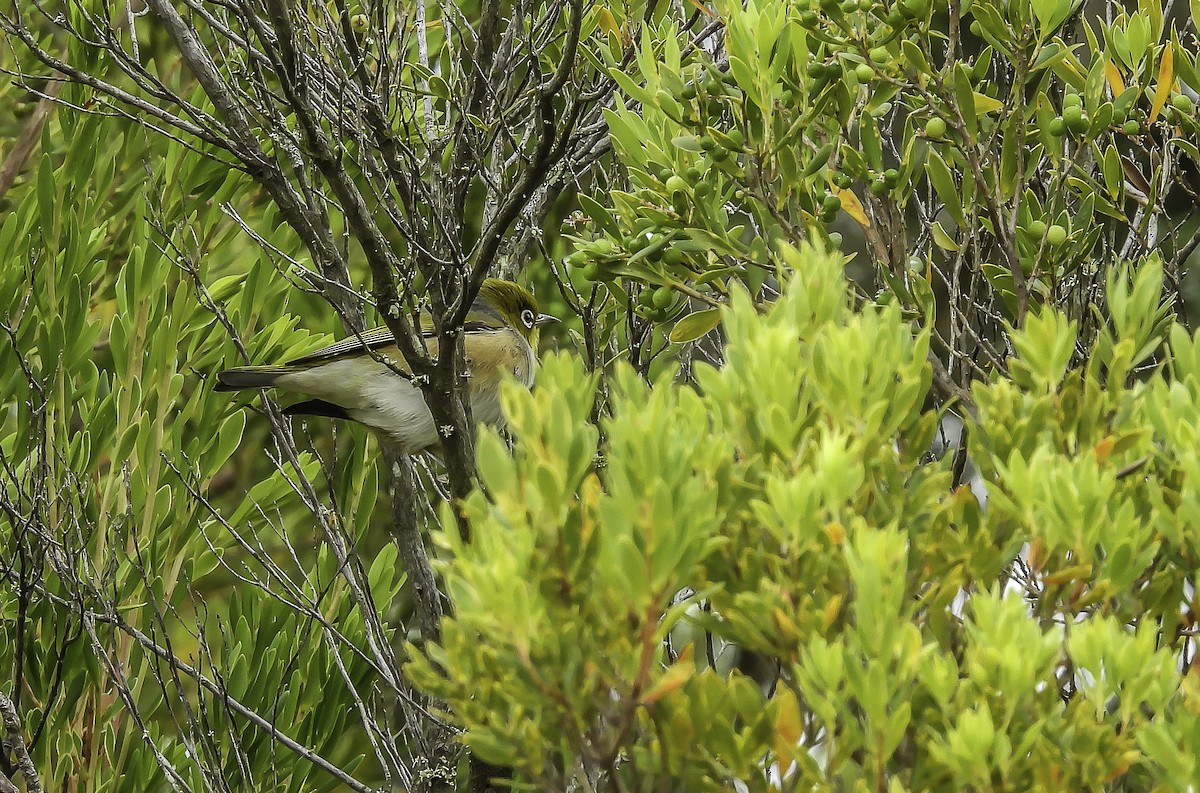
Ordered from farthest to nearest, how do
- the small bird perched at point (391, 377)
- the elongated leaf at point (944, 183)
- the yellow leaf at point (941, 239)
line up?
the small bird perched at point (391, 377) < the yellow leaf at point (941, 239) < the elongated leaf at point (944, 183)

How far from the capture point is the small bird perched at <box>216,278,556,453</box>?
474 cm

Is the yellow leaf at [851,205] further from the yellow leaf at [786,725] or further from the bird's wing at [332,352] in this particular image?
the bird's wing at [332,352]

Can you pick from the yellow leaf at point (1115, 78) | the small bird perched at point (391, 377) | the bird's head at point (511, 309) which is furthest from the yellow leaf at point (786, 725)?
the bird's head at point (511, 309)

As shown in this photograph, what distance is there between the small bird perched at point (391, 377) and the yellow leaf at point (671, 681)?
2866mm

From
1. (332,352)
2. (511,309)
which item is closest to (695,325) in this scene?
(332,352)

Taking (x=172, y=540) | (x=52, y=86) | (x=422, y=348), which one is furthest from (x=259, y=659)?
(x=52, y=86)

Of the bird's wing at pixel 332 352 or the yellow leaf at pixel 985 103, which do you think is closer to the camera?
the yellow leaf at pixel 985 103

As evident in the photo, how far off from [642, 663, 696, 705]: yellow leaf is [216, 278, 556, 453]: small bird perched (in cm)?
287

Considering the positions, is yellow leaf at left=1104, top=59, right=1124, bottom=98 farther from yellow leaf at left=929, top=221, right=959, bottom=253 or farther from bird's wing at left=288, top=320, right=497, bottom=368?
bird's wing at left=288, top=320, right=497, bottom=368

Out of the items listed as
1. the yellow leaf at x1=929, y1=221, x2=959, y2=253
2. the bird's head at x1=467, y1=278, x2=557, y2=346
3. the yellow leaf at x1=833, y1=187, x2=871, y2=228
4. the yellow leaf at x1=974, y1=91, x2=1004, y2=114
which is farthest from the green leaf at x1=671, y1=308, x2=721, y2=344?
the bird's head at x1=467, y1=278, x2=557, y2=346

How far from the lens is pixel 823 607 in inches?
60.9

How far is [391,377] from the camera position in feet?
16.8

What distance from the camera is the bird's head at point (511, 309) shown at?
5734 mm

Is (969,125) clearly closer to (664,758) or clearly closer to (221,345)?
(664,758)
